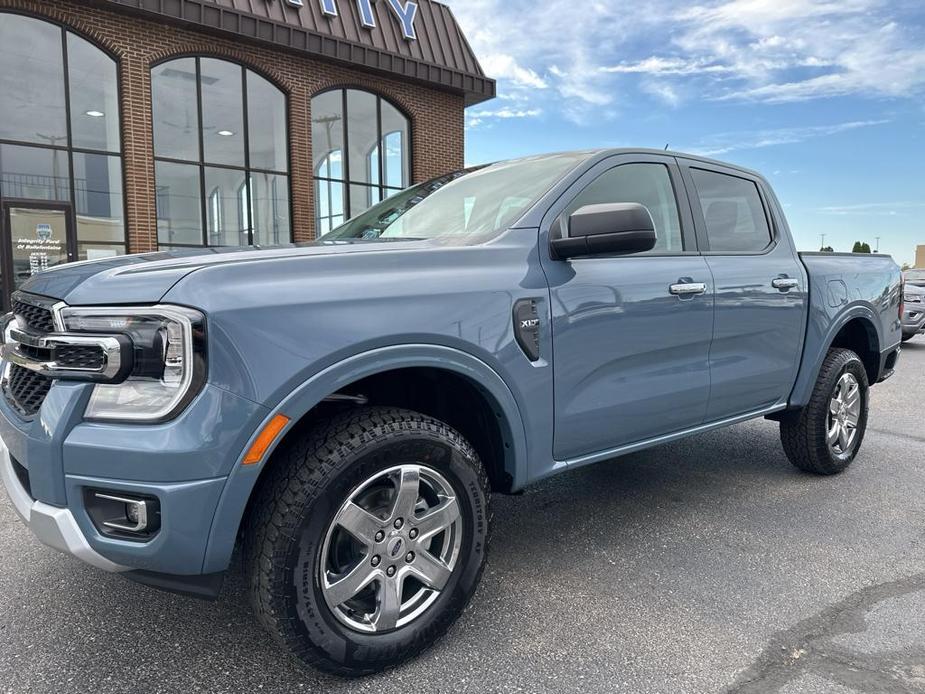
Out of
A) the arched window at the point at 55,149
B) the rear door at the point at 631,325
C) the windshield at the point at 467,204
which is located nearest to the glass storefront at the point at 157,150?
the arched window at the point at 55,149

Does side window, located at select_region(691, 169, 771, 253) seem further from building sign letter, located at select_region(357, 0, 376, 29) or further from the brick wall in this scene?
building sign letter, located at select_region(357, 0, 376, 29)

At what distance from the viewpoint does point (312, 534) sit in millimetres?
2072

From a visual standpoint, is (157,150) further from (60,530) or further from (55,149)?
(60,530)

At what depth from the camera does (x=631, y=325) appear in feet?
9.65

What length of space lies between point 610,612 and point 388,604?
37.4 inches

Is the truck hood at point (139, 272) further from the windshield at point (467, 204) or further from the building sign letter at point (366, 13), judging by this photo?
the building sign letter at point (366, 13)

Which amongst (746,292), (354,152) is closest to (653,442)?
(746,292)

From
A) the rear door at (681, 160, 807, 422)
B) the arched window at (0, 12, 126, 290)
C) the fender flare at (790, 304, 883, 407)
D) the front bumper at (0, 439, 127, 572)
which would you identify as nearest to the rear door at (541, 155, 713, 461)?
the rear door at (681, 160, 807, 422)

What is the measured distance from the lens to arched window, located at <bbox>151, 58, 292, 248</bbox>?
1218cm

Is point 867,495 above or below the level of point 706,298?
below

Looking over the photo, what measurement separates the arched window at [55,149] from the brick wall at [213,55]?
0.28 m

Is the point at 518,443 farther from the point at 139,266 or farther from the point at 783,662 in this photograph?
the point at 139,266

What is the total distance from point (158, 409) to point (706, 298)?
8.22ft

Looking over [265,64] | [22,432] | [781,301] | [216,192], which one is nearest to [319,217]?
[216,192]
